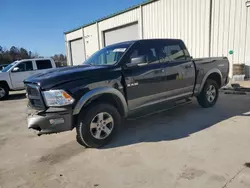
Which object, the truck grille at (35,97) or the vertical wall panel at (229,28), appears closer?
the truck grille at (35,97)

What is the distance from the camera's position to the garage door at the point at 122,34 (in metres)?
15.6

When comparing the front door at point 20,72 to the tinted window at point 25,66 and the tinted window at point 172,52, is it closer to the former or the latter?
the tinted window at point 25,66

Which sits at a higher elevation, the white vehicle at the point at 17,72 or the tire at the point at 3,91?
the white vehicle at the point at 17,72

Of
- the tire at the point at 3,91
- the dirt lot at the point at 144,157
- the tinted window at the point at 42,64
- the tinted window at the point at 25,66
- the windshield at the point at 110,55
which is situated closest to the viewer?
the dirt lot at the point at 144,157

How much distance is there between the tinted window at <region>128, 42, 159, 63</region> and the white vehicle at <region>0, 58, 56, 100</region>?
699cm

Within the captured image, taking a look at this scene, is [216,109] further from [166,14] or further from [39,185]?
[166,14]

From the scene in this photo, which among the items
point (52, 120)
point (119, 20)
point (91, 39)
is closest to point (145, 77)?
point (52, 120)

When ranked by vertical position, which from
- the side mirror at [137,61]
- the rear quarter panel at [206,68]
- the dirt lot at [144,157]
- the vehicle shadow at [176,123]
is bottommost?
the dirt lot at [144,157]

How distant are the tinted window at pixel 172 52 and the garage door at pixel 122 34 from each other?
10.9 meters

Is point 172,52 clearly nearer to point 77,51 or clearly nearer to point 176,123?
point 176,123

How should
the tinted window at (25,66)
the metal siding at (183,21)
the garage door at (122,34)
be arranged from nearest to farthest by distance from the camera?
the tinted window at (25,66) < the metal siding at (183,21) < the garage door at (122,34)

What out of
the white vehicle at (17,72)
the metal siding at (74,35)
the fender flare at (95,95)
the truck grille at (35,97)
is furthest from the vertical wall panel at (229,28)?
the metal siding at (74,35)

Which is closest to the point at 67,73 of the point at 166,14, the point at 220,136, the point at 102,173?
the point at 102,173

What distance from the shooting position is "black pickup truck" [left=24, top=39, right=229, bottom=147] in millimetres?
3150
